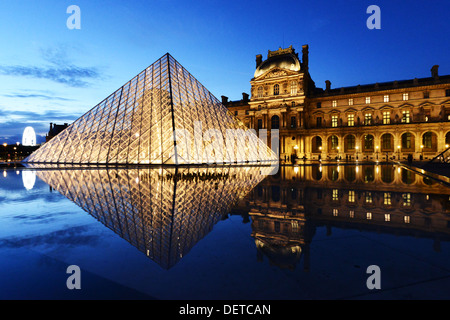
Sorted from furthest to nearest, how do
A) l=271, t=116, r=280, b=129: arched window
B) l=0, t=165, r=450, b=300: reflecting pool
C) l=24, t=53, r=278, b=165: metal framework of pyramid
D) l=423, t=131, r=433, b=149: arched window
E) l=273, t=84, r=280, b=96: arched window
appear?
l=271, t=116, r=280, b=129: arched window
l=273, t=84, r=280, b=96: arched window
l=423, t=131, r=433, b=149: arched window
l=24, t=53, r=278, b=165: metal framework of pyramid
l=0, t=165, r=450, b=300: reflecting pool

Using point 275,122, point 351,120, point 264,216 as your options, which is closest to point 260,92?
point 275,122

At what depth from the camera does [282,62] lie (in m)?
44.8

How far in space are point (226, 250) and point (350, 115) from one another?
46001mm

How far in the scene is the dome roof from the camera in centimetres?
4418

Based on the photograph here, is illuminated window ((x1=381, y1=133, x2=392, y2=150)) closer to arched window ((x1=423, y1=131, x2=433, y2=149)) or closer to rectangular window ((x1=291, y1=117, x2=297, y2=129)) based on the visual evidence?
arched window ((x1=423, y1=131, x2=433, y2=149))

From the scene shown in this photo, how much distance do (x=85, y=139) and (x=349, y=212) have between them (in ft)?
80.1

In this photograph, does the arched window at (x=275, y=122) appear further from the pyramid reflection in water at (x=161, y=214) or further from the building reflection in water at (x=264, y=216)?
the pyramid reflection in water at (x=161, y=214)

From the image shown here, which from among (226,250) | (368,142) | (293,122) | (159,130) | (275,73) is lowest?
(226,250)

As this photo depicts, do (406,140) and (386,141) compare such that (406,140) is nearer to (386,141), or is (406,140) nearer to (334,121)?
(386,141)

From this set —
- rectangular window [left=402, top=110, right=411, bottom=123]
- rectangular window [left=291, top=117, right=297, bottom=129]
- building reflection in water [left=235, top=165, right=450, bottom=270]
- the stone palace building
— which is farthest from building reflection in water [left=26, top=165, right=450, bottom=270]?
rectangular window [left=402, top=110, right=411, bottom=123]

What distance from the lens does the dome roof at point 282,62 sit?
145 feet

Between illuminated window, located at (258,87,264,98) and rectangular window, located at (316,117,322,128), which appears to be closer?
rectangular window, located at (316,117,322,128)

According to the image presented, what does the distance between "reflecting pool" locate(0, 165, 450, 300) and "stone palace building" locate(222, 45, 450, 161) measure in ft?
124
